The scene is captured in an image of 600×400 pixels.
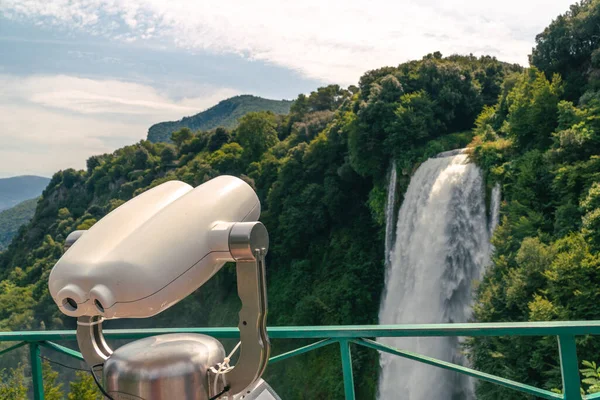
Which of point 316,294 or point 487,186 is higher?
point 487,186

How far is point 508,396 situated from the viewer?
370 inches

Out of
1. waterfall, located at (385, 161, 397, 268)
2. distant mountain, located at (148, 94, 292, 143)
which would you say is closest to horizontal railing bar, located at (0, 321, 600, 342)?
waterfall, located at (385, 161, 397, 268)

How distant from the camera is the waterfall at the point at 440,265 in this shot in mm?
13648

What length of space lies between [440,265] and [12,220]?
319ft

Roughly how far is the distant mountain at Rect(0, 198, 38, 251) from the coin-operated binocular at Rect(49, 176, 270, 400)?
96.5 m

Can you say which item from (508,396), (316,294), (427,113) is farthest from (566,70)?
(316,294)

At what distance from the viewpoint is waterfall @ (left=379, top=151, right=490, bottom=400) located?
1365 cm

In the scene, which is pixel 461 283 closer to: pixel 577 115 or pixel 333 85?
pixel 577 115

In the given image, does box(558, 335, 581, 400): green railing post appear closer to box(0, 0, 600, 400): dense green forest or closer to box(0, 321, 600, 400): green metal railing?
box(0, 321, 600, 400): green metal railing

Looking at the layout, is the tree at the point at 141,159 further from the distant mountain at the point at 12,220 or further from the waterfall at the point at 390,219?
the distant mountain at the point at 12,220

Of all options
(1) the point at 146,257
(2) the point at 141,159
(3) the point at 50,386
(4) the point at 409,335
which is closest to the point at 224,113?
(2) the point at 141,159

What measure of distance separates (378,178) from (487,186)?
7430mm

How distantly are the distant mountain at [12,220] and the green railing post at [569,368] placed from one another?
96477mm

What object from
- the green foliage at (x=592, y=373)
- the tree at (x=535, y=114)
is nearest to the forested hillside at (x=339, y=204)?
the tree at (x=535, y=114)
